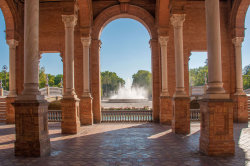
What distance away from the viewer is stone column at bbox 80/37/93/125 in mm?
12883

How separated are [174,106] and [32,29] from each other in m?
6.53

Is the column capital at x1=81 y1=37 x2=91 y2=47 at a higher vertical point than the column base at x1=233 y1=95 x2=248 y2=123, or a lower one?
higher

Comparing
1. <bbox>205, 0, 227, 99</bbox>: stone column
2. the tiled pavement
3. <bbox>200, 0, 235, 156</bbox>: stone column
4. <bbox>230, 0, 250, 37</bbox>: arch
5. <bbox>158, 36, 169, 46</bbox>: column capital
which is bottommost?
the tiled pavement

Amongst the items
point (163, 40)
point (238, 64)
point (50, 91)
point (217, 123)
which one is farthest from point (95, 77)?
point (50, 91)

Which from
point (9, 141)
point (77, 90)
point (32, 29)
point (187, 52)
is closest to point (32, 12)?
point (32, 29)

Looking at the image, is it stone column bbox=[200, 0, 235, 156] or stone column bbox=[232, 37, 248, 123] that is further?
stone column bbox=[232, 37, 248, 123]

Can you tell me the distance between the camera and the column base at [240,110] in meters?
13.2

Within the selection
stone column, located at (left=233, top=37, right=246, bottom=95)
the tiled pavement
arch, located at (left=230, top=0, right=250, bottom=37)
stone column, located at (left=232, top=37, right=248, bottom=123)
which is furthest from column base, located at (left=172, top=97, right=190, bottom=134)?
arch, located at (left=230, top=0, right=250, bottom=37)

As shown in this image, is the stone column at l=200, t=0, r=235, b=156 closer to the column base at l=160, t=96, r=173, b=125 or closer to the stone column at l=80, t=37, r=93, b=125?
the column base at l=160, t=96, r=173, b=125

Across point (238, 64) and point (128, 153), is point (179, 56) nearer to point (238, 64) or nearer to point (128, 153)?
point (128, 153)

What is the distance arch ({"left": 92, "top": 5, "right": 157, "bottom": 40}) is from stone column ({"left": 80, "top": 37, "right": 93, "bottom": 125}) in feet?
4.80

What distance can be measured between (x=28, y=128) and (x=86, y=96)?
694 cm

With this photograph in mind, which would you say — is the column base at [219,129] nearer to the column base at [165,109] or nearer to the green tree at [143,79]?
the column base at [165,109]

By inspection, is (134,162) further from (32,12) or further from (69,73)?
(69,73)
